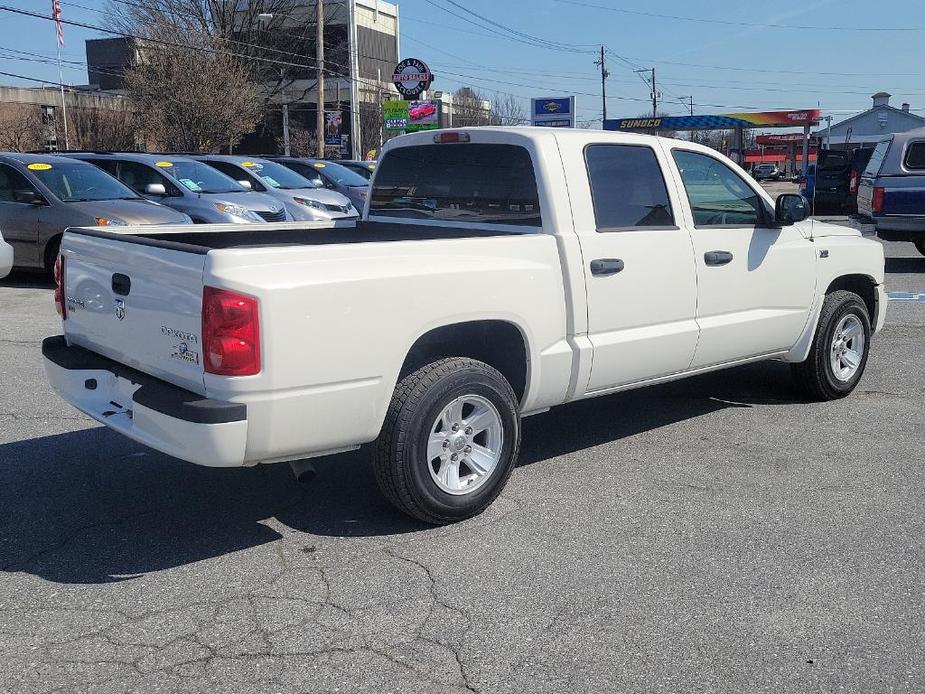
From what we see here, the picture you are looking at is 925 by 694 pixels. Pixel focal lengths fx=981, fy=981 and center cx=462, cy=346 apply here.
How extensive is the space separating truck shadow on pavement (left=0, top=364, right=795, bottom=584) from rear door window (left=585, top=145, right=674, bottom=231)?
144cm

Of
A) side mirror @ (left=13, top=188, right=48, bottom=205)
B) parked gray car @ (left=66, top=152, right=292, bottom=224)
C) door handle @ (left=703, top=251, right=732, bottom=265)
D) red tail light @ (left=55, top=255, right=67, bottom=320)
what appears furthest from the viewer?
parked gray car @ (left=66, top=152, right=292, bottom=224)

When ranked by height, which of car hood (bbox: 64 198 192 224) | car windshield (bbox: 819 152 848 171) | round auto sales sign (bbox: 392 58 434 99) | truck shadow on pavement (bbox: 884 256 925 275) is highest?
round auto sales sign (bbox: 392 58 434 99)

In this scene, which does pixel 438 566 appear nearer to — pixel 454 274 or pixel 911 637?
pixel 454 274

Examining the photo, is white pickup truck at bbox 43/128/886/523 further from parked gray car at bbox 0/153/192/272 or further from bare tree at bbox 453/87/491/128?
bare tree at bbox 453/87/491/128

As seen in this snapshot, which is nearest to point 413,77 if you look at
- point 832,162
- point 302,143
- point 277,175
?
point 832,162

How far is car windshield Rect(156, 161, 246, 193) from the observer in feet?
49.5

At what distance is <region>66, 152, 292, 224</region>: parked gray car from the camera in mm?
14258

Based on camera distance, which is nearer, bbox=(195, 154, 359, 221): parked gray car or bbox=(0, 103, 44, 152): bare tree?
bbox=(195, 154, 359, 221): parked gray car

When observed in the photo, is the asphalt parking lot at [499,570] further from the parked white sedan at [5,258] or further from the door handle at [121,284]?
the parked white sedan at [5,258]

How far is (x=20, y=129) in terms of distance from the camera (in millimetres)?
39625

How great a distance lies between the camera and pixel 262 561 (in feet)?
14.1

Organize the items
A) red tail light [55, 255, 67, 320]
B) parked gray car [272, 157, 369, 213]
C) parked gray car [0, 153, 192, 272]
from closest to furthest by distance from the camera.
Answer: red tail light [55, 255, 67, 320] → parked gray car [0, 153, 192, 272] → parked gray car [272, 157, 369, 213]

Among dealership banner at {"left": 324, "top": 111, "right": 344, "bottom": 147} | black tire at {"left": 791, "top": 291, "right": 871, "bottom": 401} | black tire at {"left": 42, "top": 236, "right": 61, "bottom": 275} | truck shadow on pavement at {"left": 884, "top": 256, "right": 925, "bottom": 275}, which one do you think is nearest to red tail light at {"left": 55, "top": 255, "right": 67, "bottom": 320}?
black tire at {"left": 791, "top": 291, "right": 871, "bottom": 401}

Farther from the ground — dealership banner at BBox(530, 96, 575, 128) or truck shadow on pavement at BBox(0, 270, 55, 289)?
dealership banner at BBox(530, 96, 575, 128)
